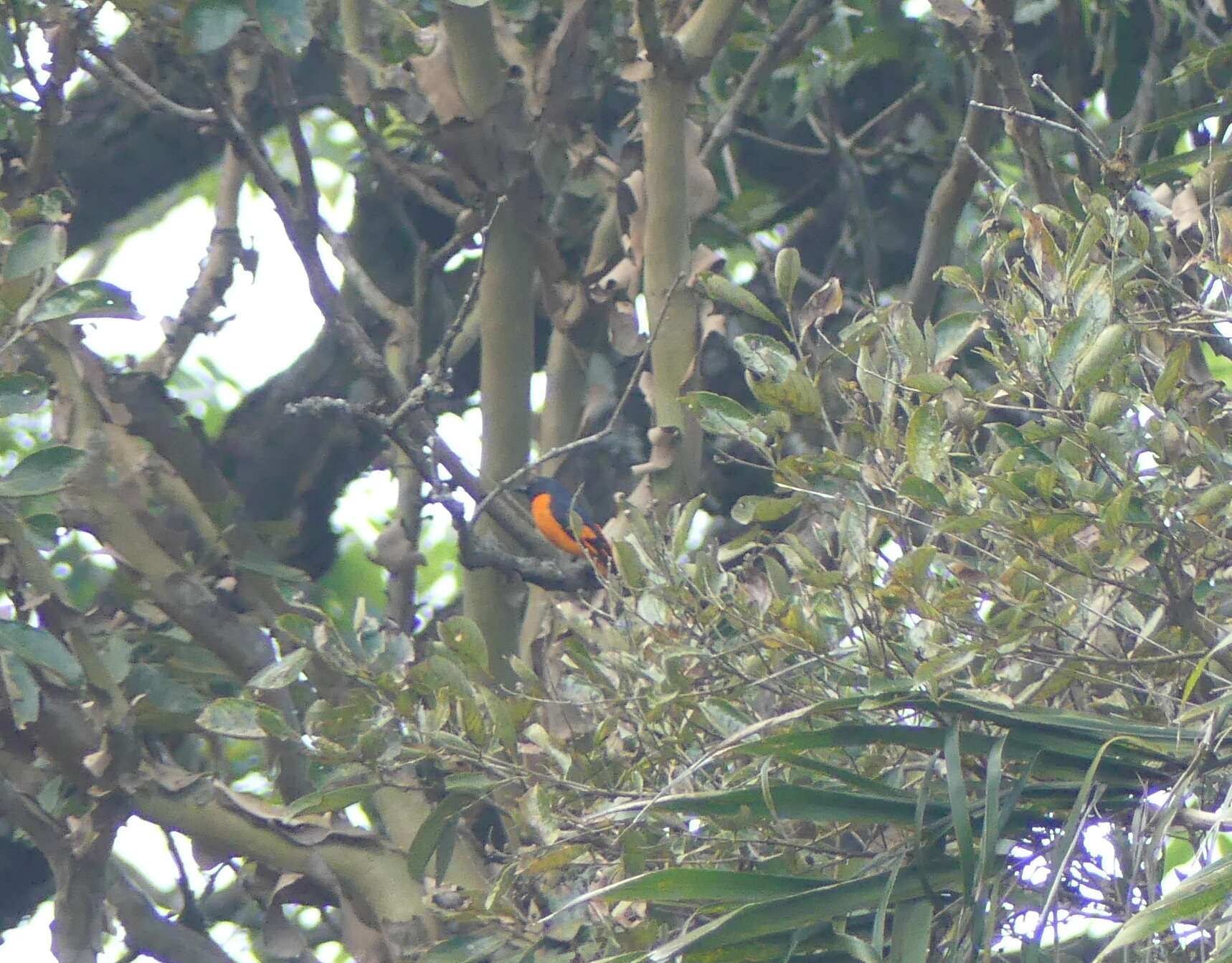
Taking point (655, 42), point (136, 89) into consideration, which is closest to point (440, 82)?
point (655, 42)

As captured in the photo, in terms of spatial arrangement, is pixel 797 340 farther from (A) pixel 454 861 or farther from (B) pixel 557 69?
(B) pixel 557 69

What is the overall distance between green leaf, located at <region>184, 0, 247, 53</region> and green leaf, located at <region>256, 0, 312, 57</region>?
109 millimetres

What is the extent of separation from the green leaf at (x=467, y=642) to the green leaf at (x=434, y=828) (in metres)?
0.24

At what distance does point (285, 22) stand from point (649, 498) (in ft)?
4.65

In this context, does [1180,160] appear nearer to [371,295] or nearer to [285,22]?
[285,22]

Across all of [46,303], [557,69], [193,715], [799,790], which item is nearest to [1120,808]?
[799,790]

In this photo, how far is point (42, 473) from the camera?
9.57ft

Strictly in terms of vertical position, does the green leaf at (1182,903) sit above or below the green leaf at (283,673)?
below

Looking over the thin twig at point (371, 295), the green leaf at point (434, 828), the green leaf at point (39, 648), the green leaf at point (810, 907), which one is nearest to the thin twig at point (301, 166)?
the thin twig at point (371, 295)

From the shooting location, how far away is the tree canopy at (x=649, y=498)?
86.4 inches

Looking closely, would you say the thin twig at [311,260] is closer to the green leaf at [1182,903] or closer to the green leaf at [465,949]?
the green leaf at [465,949]

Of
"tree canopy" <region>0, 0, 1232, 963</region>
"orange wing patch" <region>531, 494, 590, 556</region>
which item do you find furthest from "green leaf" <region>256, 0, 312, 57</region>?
"orange wing patch" <region>531, 494, 590, 556</region>

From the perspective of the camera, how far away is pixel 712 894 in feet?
6.96

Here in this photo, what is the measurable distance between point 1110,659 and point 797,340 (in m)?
0.69
